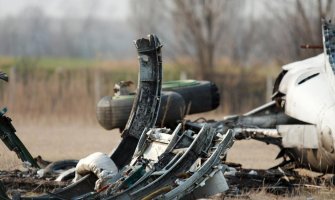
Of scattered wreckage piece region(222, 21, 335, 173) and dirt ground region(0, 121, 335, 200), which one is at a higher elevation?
scattered wreckage piece region(222, 21, 335, 173)

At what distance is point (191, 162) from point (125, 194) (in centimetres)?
74

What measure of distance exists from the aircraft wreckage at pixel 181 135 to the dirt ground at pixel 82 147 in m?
0.55

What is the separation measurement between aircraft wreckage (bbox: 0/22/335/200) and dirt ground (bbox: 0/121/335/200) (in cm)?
55

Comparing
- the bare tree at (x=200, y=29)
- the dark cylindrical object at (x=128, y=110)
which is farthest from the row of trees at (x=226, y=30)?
the dark cylindrical object at (x=128, y=110)

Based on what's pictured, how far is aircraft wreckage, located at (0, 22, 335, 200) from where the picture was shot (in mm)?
8203

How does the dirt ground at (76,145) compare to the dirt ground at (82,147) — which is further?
the dirt ground at (76,145)

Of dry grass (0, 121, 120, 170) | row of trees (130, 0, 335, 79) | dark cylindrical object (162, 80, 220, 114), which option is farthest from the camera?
row of trees (130, 0, 335, 79)

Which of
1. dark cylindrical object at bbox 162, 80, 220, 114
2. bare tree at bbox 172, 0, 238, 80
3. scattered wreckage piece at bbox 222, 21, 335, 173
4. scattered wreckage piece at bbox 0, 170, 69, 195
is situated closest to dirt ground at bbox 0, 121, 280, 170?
scattered wreckage piece at bbox 0, 170, 69, 195

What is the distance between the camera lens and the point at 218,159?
27.0ft

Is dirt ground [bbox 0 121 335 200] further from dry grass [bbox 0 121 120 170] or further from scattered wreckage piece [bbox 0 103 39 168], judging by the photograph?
scattered wreckage piece [bbox 0 103 39 168]

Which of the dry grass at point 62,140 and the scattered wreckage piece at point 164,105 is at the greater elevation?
the scattered wreckage piece at point 164,105

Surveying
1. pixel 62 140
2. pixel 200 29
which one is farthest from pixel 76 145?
Result: pixel 200 29

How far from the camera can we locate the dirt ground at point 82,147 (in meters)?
10.9

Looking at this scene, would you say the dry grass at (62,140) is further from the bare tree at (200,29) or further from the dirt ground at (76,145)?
the bare tree at (200,29)
